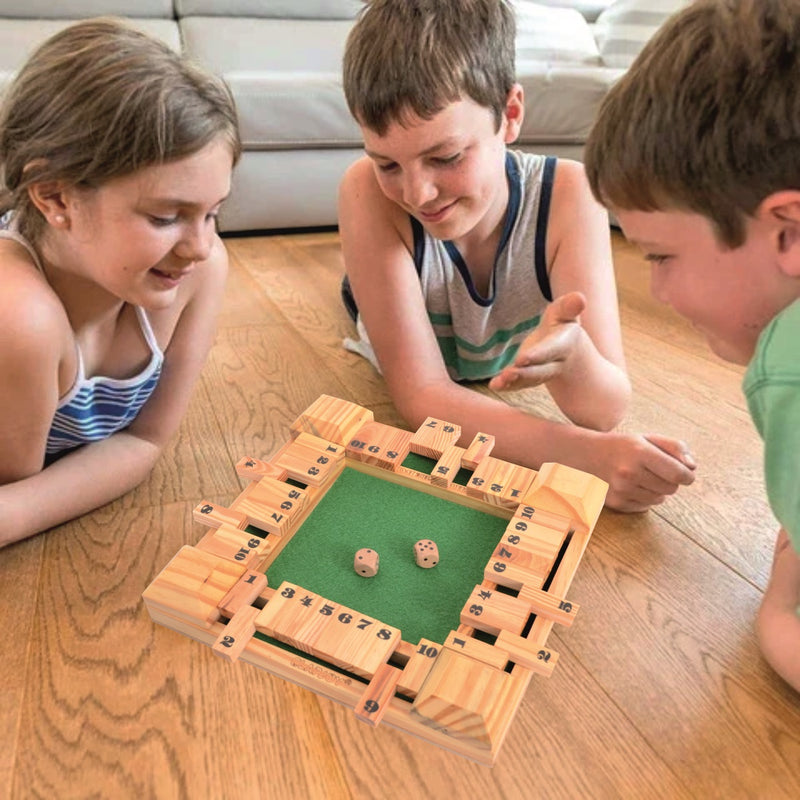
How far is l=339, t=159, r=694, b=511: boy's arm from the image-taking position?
946mm

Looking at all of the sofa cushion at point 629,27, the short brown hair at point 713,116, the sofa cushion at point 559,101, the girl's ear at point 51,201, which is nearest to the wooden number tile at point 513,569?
the short brown hair at point 713,116

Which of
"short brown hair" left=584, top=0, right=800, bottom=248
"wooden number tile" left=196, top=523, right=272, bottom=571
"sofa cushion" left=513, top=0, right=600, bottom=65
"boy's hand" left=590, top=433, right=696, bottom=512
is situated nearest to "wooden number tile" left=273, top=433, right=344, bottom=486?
"wooden number tile" left=196, top=523, right=272, bottom=571

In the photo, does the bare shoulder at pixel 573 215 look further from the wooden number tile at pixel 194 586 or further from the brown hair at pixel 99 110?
the wooden number tile at pixel 194 586

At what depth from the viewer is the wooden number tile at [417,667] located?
2.01ft

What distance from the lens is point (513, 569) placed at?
714 mm

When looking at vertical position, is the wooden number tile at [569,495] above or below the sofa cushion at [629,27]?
below

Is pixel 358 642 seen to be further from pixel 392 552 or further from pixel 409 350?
pixel 409 350

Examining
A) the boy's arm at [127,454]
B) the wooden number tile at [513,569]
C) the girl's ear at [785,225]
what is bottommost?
the boy's arm at [127,454]

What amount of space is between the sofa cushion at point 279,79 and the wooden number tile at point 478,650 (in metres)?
1.51

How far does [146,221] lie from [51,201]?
99 mm

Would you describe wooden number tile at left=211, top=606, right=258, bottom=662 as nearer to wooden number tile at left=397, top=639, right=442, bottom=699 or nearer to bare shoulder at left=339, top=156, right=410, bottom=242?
wooden number tile at left=397, top=639, right=442, bottom=699

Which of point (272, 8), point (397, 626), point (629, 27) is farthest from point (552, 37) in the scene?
point (397, 626)

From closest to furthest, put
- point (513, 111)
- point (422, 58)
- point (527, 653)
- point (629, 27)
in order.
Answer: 1. point (527, 653)
2. point (422, 58)
3. point (513, 111)
4. point (629, 27)

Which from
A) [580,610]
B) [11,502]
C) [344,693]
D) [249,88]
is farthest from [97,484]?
[249,88]
